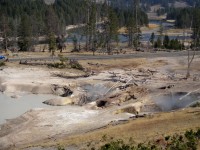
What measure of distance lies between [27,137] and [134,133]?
36.5 ft

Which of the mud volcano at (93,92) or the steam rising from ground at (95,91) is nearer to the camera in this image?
the mud volcano at (93,92)

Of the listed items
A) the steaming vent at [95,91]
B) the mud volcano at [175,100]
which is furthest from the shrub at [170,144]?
the steaming vent at [95,91]

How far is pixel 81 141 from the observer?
3606cm

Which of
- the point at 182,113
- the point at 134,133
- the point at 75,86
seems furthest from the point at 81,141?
the point at 75,86

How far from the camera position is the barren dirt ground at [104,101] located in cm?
3819

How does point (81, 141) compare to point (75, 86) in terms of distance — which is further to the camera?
point (75, 86)

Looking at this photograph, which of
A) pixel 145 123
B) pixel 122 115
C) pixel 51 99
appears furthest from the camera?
pixel 51 99

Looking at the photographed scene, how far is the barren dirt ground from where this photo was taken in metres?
38.2

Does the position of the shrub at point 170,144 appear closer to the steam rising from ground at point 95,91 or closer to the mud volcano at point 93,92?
the mud volcano at point 93,92

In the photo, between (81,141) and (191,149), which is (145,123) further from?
(191,149)

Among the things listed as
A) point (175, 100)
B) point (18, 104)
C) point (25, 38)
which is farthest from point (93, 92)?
point (25, 38)

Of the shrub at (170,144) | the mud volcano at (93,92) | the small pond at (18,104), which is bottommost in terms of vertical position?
the small pond at (18,104)

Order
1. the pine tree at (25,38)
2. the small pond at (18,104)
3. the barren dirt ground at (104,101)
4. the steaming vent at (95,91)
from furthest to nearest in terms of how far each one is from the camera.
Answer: the pine tree at (25,38)
the steaming vent at (95,91)
the small pond at (18,104)
the barren dirt ground at (104,101)

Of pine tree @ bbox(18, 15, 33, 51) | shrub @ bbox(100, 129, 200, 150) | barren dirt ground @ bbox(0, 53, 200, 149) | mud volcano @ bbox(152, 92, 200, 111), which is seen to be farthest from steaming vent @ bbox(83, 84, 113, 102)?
pine tree @ bbox(18, 15, 33, 51)
